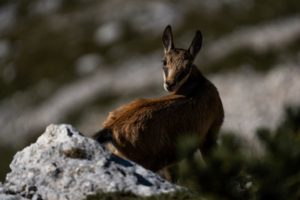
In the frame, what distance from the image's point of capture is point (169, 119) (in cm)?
1064

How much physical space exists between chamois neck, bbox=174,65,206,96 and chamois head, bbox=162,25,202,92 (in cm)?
7

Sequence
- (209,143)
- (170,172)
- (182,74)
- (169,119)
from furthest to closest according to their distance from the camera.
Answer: (182,74) → (209,143) → (170,172) → (169,119)

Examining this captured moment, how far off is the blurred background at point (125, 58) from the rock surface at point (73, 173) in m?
16.4

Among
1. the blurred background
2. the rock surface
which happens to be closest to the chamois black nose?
the rock surface

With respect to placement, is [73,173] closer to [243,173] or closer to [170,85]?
[243,173]

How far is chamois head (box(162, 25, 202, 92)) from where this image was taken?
1160 cm

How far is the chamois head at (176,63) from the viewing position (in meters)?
11.6

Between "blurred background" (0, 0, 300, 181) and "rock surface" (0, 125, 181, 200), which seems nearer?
"rock surface" (0, 125, 181, 200)

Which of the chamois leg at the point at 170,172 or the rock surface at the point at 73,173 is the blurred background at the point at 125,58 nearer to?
the chamois leg at the point at 170,172

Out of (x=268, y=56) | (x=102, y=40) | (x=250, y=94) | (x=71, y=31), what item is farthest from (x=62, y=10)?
(x=250, y=94)

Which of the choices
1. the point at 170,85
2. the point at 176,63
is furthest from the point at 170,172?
the point at 176,63

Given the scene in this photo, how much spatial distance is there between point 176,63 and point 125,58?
139 ft

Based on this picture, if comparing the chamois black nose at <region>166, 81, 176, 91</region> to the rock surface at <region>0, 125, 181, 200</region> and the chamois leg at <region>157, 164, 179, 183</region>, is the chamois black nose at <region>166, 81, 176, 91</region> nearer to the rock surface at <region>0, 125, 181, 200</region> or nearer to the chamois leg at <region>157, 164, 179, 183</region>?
the chamois leg at <region>157, 164, 179, 183</region>

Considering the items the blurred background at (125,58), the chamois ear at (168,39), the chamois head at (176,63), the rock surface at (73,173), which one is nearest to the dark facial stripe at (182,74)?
the chamois head at (176,63)
